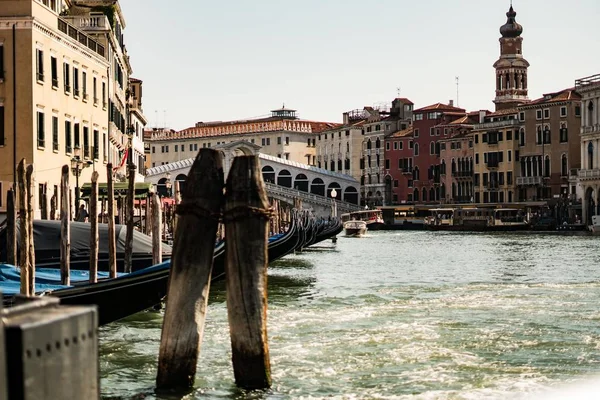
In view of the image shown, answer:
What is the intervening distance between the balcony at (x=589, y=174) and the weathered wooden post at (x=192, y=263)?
44.8 metres

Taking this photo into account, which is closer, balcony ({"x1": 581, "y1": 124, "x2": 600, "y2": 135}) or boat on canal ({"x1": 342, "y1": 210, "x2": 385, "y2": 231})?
balcony ({"x1": 581, "y1": 124, "x2": 600, "y2": 135})

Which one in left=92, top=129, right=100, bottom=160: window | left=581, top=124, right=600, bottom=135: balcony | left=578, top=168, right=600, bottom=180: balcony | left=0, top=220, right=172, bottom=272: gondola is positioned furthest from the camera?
left=581, top=124, right=600, bottom=135: balcony

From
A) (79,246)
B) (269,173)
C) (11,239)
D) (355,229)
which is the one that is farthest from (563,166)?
(11,239)

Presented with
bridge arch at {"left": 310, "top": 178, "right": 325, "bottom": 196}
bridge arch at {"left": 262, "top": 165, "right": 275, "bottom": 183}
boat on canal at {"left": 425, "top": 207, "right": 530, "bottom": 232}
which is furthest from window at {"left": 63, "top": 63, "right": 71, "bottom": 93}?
bridge arch at {"left": 310, "top": 178, "right": 325, "bottom": 196}

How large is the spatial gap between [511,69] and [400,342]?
62130mm

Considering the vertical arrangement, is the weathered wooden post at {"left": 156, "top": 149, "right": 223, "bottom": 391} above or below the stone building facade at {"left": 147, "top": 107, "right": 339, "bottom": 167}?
below

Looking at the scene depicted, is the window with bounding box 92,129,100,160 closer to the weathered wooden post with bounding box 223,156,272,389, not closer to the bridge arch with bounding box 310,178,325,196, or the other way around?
the weathered wooden post with bounding box 223,156,272,389

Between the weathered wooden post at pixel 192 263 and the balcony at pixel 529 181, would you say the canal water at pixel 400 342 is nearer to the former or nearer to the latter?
the weathered wooden post at pixel 192 263

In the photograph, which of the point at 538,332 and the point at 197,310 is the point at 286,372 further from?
the point at 538,332

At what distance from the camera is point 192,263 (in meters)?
5.64

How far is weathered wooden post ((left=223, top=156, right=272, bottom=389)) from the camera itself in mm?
5645

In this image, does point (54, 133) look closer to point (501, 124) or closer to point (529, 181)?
point (529, 181)

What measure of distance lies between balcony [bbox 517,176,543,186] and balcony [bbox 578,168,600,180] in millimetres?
7100


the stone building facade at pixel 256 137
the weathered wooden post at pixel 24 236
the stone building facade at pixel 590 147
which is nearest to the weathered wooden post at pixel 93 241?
the weathered wooden post at pixel 24 236
